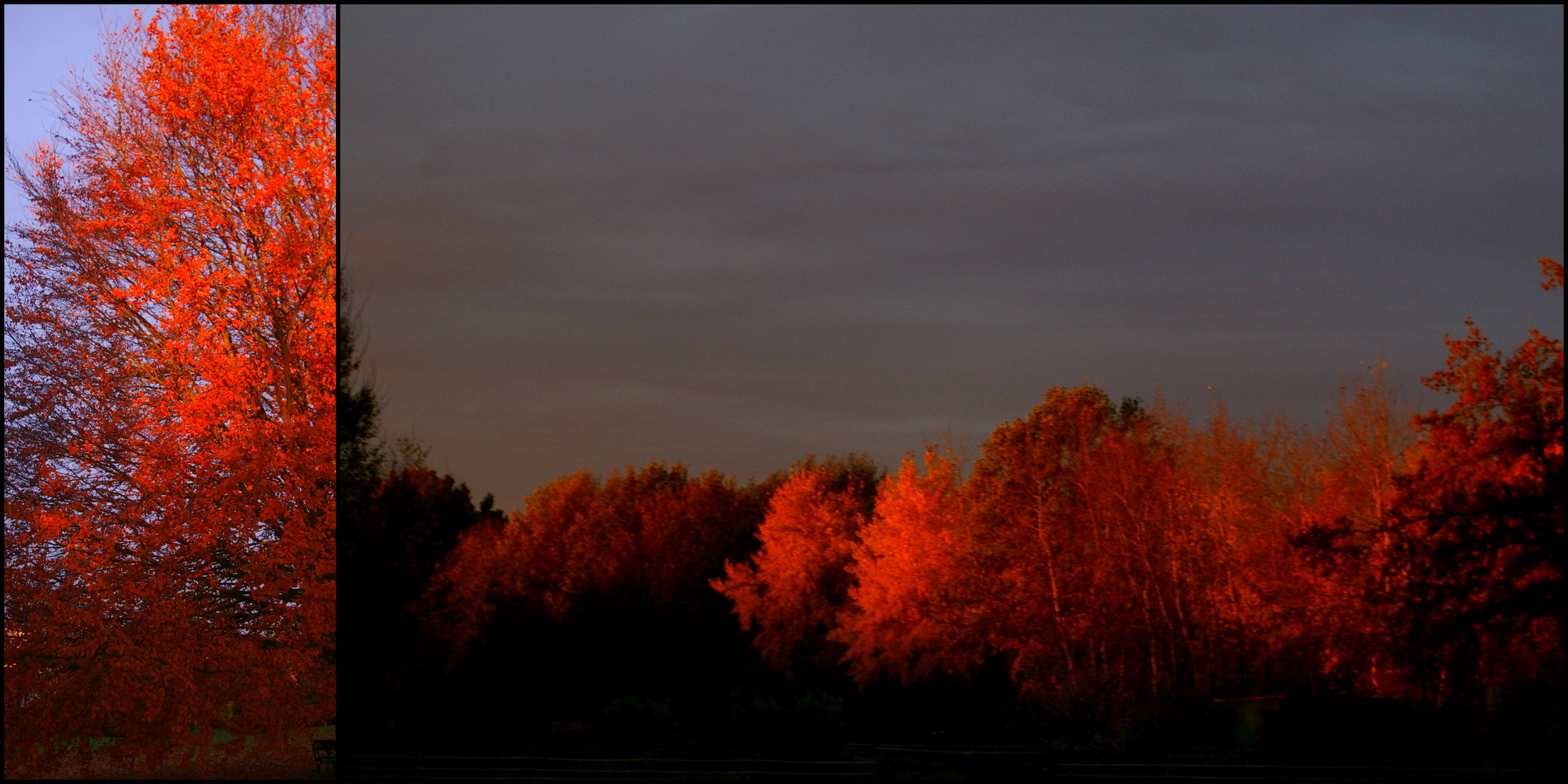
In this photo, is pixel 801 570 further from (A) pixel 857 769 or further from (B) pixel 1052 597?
(A) pixel 857 769

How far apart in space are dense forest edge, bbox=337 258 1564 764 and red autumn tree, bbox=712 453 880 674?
95mm

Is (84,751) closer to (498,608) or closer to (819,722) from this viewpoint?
(819,722)

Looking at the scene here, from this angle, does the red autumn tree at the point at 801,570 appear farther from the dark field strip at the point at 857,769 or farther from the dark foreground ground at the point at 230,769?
the dark foreground ground at the point at 230,769

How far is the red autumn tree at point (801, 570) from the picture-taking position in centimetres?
→ 3094

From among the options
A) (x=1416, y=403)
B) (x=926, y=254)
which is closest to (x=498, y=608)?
(x=926, y=254)

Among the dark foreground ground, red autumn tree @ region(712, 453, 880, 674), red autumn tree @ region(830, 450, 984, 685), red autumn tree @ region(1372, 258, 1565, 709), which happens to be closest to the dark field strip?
the dark foreground ground

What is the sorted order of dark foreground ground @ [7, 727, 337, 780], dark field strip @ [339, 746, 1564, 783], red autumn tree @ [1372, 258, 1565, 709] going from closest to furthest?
red autumn tree @ [1372, 258, 1565, 709] < dark foreground ground @ [7, 727, 337, 780] < dark field strip @ [339, 746, 1564, 783]

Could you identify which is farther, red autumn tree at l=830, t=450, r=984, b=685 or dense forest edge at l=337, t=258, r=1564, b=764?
red autumn tree at l=830, t=450, r=984, b=685

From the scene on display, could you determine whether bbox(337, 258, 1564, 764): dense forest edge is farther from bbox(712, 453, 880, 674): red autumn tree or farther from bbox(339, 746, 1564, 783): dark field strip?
bbox(339, 746, 1564, 783): dark field strip

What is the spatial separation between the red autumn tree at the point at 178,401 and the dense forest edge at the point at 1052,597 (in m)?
1.76

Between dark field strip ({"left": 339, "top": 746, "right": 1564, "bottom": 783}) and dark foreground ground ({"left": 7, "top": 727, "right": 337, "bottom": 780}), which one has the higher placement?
dark foreground ground ({"left": 7, "top": 727, "right": 337, "bottom": 780})

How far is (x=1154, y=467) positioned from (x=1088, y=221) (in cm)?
646

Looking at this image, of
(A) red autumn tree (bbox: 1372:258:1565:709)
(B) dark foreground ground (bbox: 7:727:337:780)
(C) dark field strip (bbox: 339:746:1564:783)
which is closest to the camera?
(A) red autumn tree (bbox: 1372:258:1565:709)

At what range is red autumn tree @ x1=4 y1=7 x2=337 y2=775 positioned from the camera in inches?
517
